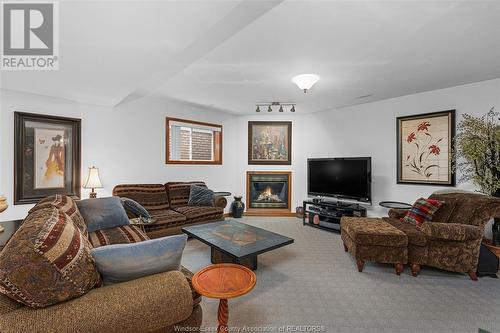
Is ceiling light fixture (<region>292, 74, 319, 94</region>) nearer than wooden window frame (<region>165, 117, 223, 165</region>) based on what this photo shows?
Yes

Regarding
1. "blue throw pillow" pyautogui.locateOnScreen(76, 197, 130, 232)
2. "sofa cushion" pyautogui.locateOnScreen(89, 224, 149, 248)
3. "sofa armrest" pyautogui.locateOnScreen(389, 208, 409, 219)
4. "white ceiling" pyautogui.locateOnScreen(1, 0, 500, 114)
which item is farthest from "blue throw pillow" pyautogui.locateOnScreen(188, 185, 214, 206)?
"sofa armrest" pyautogui.locateOnScreen(389, 208, 409, 219)

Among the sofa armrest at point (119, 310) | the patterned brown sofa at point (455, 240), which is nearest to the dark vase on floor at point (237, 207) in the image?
the patterned brown sofa at point (455, 240)

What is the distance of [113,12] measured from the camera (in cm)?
158

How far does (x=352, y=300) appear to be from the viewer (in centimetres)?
219

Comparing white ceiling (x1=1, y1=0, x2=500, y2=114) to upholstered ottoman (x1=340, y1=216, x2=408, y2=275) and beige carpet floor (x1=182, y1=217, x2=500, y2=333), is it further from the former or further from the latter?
beige carpet floor (x1=182, y1=217, x2=500, y2=333)

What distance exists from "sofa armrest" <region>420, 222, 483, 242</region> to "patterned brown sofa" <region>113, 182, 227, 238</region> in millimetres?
3125

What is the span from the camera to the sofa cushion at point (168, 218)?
3479mm

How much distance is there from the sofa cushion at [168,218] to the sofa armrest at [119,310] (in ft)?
7.41

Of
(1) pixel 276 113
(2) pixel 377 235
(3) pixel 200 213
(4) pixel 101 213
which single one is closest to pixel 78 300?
(4) pixel 101 213

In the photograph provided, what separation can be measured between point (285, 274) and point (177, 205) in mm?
2502

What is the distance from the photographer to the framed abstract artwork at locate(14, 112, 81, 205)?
10.7 ft

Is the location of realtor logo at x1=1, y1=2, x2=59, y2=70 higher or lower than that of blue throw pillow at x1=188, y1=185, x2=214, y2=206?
higher

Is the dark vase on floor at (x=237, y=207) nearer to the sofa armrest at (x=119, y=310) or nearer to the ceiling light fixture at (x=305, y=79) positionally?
the ceiling light fixture at (x=305, y=79)

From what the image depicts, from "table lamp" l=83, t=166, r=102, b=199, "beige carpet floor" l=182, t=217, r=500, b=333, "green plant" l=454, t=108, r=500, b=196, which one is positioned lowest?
"beige carpet floor" l=182, t=217, r=500, b=333
